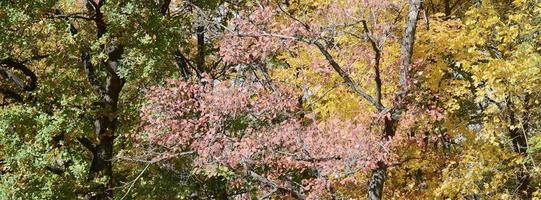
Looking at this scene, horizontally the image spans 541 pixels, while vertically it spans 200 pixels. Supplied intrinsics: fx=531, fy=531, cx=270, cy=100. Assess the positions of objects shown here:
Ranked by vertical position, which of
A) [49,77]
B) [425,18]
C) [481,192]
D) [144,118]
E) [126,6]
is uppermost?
[425,18]

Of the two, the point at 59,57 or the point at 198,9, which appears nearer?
the point at 59,57

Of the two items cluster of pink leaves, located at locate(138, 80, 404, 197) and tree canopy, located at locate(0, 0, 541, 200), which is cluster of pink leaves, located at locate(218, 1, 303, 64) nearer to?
tree canopy, located at locate(0, 0, 541, 200)

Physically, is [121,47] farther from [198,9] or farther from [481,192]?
[481,192]

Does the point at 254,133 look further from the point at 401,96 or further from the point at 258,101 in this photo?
the point at 401,96

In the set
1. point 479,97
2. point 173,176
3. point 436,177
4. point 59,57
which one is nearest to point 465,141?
point 436,177

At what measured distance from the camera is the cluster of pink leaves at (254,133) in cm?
1173

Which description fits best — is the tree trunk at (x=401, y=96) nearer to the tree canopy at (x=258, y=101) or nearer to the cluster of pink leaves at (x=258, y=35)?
the tree canopy at (x=258, y=101)

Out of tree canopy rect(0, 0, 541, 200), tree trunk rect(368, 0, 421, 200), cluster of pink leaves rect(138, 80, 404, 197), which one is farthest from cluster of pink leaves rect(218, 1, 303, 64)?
tree trunk rect(368, 0, 421, 200)

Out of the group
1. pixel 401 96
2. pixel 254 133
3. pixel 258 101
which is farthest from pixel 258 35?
pixel 401 96

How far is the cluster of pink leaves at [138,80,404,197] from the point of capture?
38.5 feet

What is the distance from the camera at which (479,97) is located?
13.0 metres

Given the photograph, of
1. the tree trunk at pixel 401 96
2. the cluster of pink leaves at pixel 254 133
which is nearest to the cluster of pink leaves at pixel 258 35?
the cluster of pink leaves at pixel 254 133

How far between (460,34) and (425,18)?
5.00 ft

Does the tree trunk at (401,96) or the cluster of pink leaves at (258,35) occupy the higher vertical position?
the cluster of pink leaves at (258,35)
